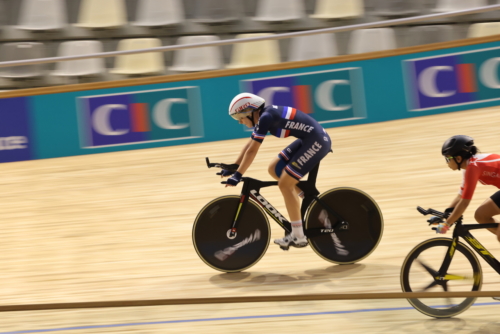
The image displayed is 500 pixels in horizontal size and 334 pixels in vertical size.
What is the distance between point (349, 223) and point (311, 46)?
3.75 metres

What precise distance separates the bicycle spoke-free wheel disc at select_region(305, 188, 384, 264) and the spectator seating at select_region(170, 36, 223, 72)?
379 centimetres

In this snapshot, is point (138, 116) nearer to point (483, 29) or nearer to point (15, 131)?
point (15, 131)

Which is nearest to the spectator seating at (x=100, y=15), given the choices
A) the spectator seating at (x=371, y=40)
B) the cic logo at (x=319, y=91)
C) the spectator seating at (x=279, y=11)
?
the spectator seating at (x=279, y=11)

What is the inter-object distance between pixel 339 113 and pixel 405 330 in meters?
5.36

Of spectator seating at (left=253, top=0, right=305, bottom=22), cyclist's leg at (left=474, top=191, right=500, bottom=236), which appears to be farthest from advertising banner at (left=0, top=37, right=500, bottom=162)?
cyclist's leg at (left=474, top=191, right=500, bottom=236)

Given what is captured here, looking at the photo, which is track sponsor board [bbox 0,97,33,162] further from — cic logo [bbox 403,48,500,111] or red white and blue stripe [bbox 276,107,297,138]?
cic logo [bbox 403,48,500,111]

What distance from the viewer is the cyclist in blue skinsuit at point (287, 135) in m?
4.11

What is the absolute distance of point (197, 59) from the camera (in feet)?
24.9

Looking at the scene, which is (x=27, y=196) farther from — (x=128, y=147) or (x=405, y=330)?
(x=405, y=330)

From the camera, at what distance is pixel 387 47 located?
766 centimetres

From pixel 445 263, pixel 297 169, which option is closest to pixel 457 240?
pixel 445 263

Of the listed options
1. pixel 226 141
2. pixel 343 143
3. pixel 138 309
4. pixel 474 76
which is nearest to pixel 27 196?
pixel 226 141

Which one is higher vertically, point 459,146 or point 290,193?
point 459,146

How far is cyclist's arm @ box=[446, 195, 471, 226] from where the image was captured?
317 centimetres
